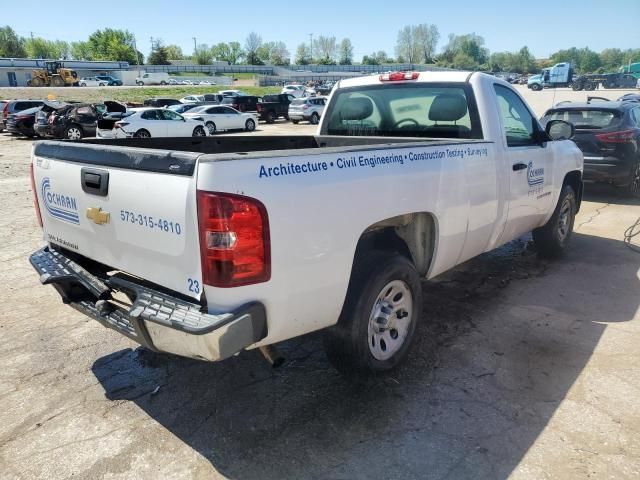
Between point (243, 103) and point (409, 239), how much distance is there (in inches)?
1167

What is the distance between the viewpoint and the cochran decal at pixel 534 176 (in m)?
4.69

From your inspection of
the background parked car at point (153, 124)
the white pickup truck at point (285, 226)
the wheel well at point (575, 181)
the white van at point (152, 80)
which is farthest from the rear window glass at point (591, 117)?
the white van at point (152, 80)

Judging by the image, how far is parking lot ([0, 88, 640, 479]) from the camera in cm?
264

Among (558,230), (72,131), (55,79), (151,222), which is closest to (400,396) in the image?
(151,222)

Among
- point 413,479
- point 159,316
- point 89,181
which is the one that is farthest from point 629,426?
point 89,181

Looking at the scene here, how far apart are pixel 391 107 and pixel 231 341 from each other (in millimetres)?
3184

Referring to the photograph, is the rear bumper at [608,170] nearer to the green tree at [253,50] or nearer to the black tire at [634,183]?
the black tire at [634,183]

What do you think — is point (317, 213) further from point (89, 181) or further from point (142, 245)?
point (89, 181)

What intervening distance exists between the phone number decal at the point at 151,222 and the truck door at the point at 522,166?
2992mm

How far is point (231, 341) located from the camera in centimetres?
232

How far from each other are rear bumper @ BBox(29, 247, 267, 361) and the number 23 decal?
82 millimetres

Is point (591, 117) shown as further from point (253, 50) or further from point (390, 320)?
point (253, 50)

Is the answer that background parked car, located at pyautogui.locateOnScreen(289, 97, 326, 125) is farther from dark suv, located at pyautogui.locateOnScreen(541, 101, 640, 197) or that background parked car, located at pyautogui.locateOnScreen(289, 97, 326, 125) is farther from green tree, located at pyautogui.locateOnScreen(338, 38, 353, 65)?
green tree, located at pyautogui.locateOnScreen(338, 38, 353, 65)

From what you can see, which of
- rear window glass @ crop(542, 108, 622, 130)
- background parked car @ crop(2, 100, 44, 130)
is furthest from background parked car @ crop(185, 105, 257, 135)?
rear window glass @ crop(542, 108, 622, 130)
